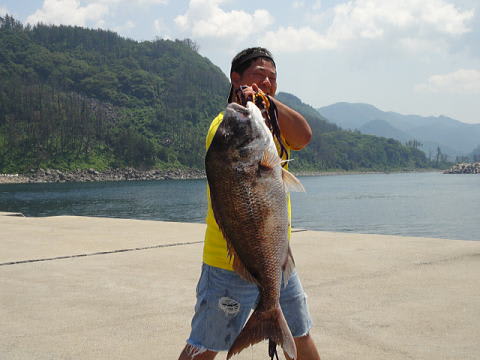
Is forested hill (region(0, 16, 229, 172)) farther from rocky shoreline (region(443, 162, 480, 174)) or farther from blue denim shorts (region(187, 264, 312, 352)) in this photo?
blue denim shorts (region(187, 264, 312, 352))

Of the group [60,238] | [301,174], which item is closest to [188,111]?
[301,174]

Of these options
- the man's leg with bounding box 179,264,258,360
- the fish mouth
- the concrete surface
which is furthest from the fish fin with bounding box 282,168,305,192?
the concrete surface

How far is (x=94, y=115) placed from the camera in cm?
14975

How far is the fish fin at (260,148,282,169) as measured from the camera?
1975 mm

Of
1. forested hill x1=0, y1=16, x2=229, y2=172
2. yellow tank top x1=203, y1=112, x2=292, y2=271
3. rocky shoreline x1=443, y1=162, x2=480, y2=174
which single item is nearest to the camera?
yellow tank top x1=203, y1=112, x2=292, y2=271

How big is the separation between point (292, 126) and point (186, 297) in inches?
150

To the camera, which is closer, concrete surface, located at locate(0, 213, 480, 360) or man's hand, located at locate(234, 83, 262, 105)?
man's hand, located at locate(234, 83, 262, 105)

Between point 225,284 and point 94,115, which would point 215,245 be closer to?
point 225,284

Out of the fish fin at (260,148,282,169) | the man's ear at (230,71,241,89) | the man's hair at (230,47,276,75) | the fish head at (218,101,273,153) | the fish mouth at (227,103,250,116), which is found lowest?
the fish fin at (260,148,282,169)

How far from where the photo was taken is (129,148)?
13825 cm

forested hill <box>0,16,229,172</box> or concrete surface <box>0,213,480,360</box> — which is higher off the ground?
forested hill <box>0,16,229,172</box>

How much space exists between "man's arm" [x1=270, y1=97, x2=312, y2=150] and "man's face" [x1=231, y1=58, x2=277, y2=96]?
148 mm

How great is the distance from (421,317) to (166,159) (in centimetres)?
14731

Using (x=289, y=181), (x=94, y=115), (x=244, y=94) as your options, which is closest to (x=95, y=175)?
(x=94, y=115)
